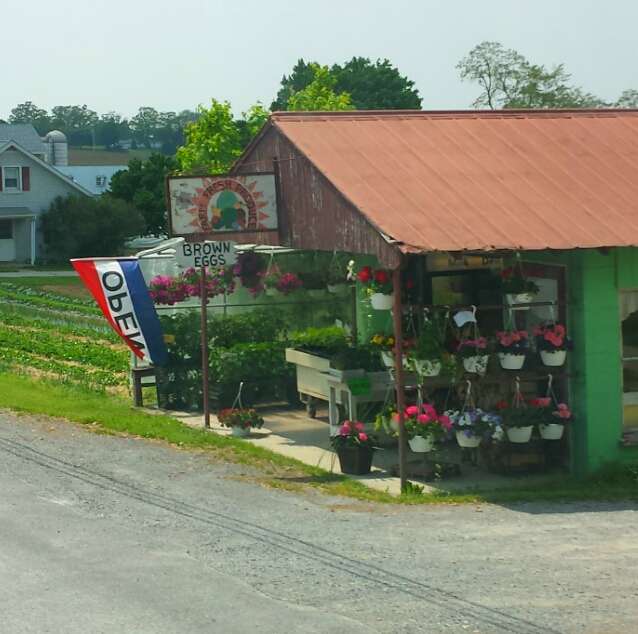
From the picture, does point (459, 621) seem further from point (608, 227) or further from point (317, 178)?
point (317, 178)

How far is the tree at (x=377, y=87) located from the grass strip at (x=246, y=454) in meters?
62.3

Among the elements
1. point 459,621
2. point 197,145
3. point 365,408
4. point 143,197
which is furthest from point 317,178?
point 143,197

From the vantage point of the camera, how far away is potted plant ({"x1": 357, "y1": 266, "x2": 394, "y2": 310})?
14.4 metres

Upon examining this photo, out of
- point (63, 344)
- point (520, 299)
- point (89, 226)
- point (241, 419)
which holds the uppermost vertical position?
point (89, 226)

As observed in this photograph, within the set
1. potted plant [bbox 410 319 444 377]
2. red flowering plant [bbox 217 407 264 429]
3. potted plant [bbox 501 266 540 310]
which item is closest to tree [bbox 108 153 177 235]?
red flowering plant [bbox 217 407 264 429]

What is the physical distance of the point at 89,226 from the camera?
5691 cm

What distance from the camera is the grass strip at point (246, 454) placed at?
13539mm

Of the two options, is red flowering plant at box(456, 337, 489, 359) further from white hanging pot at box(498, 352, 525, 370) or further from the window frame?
the window frame

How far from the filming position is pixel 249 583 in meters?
9.66

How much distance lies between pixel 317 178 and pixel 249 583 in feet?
21.4

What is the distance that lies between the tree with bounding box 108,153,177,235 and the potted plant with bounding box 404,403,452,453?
47.0 meters

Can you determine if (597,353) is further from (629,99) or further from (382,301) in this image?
(629,99)

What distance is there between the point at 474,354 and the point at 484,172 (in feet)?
7.62

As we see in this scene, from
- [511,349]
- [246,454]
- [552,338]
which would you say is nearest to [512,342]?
[511,349]
